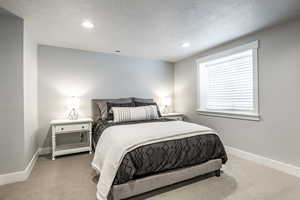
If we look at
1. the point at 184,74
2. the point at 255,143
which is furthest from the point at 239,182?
the point at 184,74

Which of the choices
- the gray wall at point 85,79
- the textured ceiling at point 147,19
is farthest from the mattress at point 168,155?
the gray wall at point 85,79

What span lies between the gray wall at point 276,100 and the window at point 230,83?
0.43 feet

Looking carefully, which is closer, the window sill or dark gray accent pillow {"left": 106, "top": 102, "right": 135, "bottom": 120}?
the window sill

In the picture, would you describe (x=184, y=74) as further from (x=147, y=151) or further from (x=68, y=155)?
(x=68, y=155)

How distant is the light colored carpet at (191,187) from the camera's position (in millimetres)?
1780

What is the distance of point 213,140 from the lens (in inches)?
86.2

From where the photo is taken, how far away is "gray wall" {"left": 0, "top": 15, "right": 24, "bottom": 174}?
83.0 inches

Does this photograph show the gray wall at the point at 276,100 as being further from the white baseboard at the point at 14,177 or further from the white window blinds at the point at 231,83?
the white baseboard at the point at 14,177

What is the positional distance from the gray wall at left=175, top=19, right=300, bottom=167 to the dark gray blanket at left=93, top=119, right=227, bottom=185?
1.00 meters

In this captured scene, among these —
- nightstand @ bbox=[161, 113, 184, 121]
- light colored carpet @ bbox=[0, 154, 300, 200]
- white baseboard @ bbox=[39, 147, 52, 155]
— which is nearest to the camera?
light colored carpet @ bbox=[0, 154, 300, 200]

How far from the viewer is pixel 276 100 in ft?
8.10

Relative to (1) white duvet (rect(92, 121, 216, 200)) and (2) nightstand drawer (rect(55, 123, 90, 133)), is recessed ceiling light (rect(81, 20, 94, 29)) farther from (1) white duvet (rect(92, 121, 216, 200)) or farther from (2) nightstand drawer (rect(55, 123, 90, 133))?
(2) nightstand drawer (rect(55, 123, 90, 133))

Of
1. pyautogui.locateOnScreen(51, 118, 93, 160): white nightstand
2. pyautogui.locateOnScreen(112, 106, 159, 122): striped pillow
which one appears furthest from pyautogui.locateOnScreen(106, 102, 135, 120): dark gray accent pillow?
pyautogui.locateOnScreen(51, 118, 93, 160): white nightstand

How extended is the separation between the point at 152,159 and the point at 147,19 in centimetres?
197
